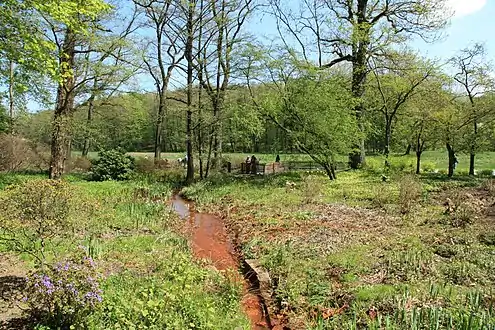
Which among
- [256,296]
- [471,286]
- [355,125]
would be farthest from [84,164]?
[471,286]

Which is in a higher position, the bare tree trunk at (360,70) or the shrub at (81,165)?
the bare tree trunk at (360,70)

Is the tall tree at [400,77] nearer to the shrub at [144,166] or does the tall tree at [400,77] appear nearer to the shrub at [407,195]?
the shrub at [407,195]

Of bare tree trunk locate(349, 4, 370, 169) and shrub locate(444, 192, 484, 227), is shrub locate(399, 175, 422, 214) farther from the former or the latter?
bare tree trunk locate(349, 4, 370, 169)

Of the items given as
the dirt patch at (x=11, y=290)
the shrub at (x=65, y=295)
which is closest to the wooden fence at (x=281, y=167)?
the dirt patch at (x=11, y=290)

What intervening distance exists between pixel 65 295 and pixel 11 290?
6.73 ft

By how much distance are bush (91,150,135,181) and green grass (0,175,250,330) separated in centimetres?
1060

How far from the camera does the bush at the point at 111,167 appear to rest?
21.1 metres

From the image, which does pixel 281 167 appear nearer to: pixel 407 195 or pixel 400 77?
pixel 400 77

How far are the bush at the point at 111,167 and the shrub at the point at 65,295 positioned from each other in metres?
17.1

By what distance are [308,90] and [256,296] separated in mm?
13737

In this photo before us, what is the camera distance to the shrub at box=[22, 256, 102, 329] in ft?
14.8

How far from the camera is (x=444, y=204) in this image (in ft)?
40.3

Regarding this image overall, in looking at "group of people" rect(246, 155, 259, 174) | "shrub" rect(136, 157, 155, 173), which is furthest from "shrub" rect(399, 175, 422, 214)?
"shrub" rect(136, 157, 155, 173)

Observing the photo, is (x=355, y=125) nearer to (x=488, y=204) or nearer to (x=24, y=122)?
(x=488, y=204)
